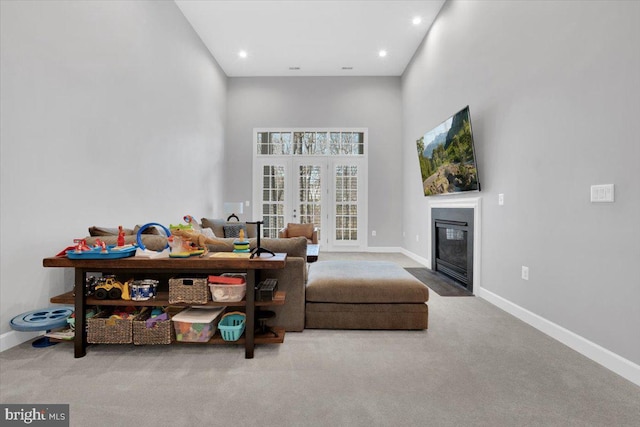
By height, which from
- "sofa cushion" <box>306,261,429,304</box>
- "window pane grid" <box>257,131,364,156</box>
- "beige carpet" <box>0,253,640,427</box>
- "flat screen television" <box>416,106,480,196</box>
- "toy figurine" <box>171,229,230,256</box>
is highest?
"window pane grid" <box>257,131,364,156</box>

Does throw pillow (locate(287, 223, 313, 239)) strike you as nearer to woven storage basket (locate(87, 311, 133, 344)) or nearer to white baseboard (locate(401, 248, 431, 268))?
white baseboard (locate(401, 248, 431, 268))

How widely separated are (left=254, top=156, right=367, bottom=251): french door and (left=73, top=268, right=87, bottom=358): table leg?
4.93m

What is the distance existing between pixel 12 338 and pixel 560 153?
14.3ft

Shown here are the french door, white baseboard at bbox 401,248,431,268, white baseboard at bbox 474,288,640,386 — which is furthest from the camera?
the french door

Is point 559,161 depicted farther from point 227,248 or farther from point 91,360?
point 91,360

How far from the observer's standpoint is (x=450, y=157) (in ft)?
12.6

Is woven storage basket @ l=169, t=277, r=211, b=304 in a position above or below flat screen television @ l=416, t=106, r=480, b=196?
below

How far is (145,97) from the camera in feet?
12.0

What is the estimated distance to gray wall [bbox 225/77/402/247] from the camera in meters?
6.83

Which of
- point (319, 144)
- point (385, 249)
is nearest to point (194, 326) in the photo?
point (385, 249)

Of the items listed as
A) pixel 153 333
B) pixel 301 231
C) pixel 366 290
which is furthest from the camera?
pixel 301 231

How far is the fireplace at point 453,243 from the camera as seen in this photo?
3.71m

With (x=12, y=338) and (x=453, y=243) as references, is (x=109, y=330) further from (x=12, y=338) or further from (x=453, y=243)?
(x=453, y=243)

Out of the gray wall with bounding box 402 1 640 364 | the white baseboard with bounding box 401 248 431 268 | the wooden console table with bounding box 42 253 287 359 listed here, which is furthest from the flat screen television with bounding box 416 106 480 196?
the wooden console table with bounding box 42 253 287 359
